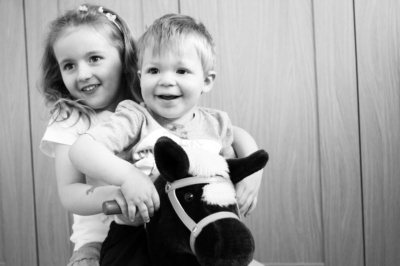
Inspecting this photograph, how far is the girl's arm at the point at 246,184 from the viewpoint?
874mm

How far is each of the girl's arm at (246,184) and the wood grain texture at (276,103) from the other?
2.36 ft

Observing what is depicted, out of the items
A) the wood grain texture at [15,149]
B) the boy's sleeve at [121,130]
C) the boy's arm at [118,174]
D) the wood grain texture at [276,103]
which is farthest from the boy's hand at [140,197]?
the wood grain texture at [15,149]

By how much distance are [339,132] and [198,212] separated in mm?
1216

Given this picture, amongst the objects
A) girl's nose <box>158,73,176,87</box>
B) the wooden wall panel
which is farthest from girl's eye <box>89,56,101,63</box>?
the wooden wall panel

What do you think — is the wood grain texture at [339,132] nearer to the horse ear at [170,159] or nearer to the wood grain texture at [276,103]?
the wood grain texture at [276,103]

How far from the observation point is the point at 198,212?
2.29ft

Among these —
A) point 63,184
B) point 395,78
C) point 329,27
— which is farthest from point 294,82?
point 63,184

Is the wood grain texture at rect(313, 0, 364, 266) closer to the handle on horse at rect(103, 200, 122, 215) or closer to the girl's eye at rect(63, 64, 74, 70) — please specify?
the girl's eye at rect(63, 64, 74, 70)

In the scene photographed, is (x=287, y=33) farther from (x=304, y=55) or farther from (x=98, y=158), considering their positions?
(x=98, y=158)

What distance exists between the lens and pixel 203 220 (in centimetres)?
68

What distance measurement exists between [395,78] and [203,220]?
134 centimetres

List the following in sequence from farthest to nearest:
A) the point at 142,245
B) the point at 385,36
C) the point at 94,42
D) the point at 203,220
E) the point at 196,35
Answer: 1. the point at 385,36
2. the point at 94,42
3. the point at 196,35
4. the point at 142,245
5. the point at 203,220

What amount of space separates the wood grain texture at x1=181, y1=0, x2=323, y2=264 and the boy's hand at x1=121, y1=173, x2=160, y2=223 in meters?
1.11

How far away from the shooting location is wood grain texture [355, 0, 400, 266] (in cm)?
174
